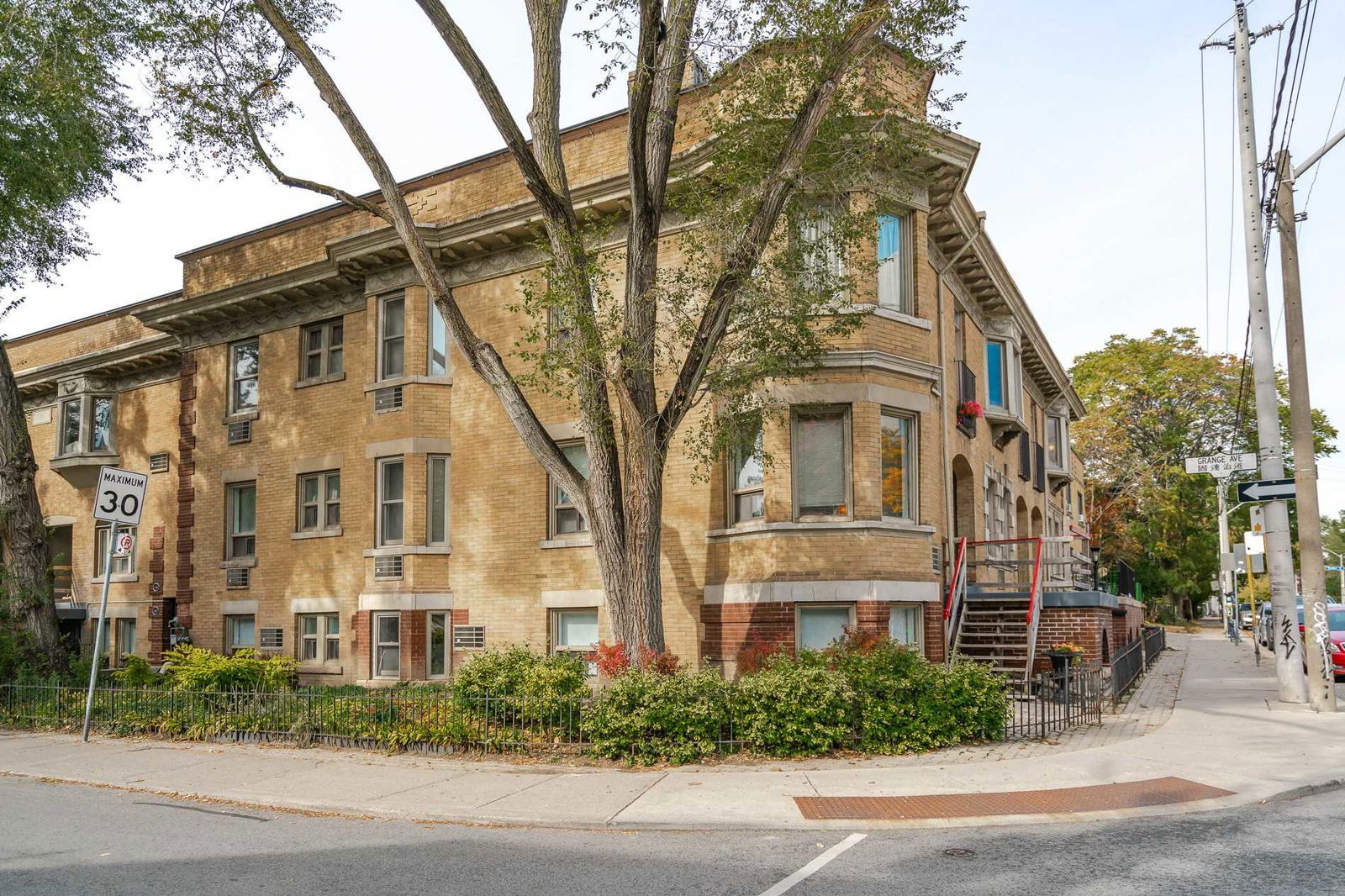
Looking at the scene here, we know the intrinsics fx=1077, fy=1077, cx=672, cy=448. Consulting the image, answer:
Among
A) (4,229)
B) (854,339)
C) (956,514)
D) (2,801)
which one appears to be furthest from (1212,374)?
(2,801)

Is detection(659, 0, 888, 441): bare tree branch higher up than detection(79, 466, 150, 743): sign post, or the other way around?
detection(659, 0, 888, 441): bare tree branch

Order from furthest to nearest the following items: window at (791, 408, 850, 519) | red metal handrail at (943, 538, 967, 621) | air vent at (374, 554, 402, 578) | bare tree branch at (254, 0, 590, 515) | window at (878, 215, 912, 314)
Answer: air vent at (374, 554, 402, 578)
red metal handrail at (943, 538, 967, 621)
window at (878, 215, 912, 314)
window at (791, 408, 850, 519)
bare tree branch at (254, 0, 590, 515)

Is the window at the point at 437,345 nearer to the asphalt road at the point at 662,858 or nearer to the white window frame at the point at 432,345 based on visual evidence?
the white window frame at the point at 432,345

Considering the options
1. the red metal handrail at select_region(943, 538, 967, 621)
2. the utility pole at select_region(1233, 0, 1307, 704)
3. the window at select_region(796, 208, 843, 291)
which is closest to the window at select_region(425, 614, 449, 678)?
the red metal handrail at select_region(943, 538, 967, 621)

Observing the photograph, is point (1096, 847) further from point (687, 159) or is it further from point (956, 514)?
point (956, 514)

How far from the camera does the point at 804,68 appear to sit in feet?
41.6

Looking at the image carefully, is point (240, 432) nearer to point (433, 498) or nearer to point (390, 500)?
point (390, 500)

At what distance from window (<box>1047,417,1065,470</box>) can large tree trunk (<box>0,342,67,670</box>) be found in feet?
88.5

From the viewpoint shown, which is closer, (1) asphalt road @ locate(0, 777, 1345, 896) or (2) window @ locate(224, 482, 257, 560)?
(1) asphalt road @ locate(0, 777, 1345, 896)

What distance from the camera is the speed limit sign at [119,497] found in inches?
555

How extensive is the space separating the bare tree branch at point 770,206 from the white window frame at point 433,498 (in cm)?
785

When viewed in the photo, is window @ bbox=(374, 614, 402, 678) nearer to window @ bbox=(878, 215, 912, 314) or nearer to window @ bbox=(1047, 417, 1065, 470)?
window @ bbox=(878, 215, 912, 314)

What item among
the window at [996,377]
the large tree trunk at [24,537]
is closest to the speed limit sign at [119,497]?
the large tree trunk at [24,537]

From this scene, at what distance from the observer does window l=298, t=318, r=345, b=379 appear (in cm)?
2164
